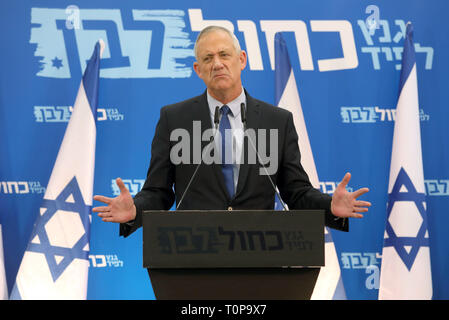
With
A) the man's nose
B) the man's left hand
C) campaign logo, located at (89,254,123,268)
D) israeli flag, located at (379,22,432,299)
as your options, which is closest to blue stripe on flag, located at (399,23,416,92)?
israeli flag, located at (379,22,432,299)

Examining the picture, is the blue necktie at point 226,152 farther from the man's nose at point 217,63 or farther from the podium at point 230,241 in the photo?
the podium at point 230,241

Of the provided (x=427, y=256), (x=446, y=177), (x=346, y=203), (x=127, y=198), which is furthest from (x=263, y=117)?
(x=446, y=177)

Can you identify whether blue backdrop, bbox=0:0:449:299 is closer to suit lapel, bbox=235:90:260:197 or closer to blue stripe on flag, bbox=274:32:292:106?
blue stripe on flag, bbox=274:32:292:106

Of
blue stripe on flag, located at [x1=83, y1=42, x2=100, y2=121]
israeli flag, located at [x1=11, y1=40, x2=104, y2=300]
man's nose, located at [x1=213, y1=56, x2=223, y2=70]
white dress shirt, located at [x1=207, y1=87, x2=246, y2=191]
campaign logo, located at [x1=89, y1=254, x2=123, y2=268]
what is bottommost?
campaign logo, located at [x1=89, y1=254, x2=123, y2=268]

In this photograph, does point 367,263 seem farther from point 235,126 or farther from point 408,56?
point 235,126

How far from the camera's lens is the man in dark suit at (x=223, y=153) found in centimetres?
202

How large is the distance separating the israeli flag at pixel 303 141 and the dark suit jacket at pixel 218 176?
5.21 ft

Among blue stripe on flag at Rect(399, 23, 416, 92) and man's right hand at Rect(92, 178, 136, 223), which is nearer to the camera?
man's right hand at Rect(92, 178, 136, 223)

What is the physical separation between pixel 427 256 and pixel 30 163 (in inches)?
126

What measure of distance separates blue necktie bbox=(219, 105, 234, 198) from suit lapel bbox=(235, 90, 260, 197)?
0.17 feet

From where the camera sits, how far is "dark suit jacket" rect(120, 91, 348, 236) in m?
2.01

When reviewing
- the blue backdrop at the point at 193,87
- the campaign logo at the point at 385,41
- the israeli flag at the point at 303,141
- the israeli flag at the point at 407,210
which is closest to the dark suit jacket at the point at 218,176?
the israeli flag at the point at 303,141
